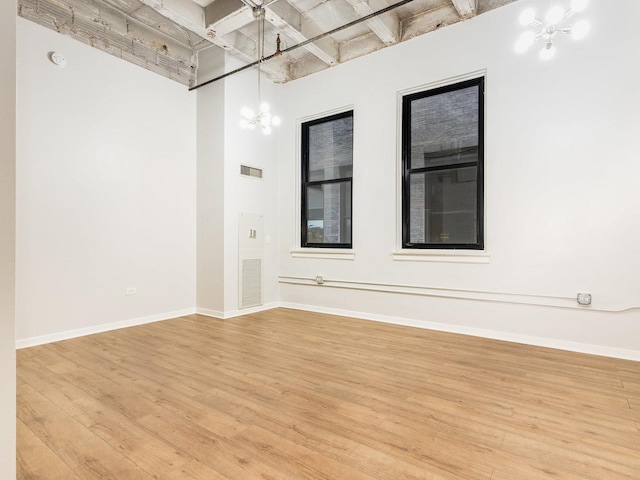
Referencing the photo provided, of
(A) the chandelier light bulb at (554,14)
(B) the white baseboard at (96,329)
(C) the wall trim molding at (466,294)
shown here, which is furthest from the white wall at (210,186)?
(A) the chandelier light bulb at (554,14)

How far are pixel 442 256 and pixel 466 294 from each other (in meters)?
0.53

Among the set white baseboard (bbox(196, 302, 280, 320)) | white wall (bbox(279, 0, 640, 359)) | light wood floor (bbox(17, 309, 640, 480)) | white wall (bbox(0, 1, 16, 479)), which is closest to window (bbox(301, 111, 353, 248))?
white wall (bbox(279, 0, 640, 359))

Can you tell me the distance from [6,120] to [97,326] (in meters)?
3.69

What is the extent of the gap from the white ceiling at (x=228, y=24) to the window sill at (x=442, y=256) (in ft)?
9.06

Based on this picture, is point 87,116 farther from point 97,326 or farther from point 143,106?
point 97,326

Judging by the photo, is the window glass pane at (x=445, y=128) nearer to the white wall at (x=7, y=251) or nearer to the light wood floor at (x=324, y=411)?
the light wood floor at (x=324, y=411)

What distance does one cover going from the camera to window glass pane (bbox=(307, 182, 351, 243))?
5.30 metres

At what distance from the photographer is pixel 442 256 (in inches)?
169

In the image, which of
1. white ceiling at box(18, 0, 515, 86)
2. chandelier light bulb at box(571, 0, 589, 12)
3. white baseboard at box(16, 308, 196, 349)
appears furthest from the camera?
white ceiling at box(18, 0, 515, 86)

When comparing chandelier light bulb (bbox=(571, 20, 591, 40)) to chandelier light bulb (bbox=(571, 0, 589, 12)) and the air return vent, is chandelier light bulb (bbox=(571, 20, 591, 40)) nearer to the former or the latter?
chandelier light bulb (bbox=(571, 0, 589, 12))

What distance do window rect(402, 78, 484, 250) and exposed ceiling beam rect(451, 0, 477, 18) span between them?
737mm

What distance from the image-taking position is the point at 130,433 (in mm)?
2002

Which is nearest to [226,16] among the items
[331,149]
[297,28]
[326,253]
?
[297,28]

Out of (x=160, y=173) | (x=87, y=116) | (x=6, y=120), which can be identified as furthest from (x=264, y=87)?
(x=6, y=120)
